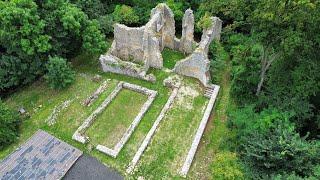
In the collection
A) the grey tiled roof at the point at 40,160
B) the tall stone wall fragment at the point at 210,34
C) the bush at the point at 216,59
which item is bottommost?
the grey tiled roof at the point at 40,160

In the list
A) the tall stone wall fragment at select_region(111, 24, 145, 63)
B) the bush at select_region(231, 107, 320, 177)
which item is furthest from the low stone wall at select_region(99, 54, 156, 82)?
the bush at select_region(231, 107, 320, 177)

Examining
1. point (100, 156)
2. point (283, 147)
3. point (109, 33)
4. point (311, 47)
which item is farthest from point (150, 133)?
point (109, 33)

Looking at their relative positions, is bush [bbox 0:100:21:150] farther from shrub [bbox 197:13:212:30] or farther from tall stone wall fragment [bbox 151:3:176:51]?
shrub [bbox 197:13:212:30]

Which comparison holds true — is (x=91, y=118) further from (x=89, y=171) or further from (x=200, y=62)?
(x=200, y=62)

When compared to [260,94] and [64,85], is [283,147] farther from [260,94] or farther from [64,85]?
[64,85]

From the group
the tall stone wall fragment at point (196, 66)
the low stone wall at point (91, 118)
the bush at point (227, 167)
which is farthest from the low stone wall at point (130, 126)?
the bush at point (227, 167)

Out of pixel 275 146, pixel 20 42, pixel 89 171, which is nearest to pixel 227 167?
pixel 275 146

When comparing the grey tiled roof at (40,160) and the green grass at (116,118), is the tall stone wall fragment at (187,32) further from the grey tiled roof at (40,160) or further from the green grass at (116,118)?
the grey tiled roof at (40,160)
